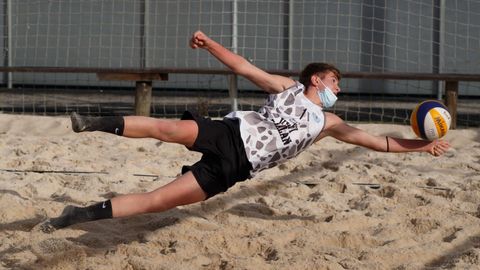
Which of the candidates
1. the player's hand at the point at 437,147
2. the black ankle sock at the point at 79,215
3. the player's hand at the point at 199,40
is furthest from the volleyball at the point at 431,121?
the black ankle sock at the point at 79,215

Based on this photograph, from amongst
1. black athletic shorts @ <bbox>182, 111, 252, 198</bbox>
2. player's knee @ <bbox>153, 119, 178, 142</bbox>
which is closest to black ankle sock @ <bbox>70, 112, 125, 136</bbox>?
player's knee @ <bbox>153, 119, 178, 142</bbox>

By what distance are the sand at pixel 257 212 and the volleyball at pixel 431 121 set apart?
0.61m

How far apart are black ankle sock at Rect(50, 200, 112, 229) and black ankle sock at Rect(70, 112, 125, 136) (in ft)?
1.31

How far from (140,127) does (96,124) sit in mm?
233

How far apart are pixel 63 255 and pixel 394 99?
7.62 m

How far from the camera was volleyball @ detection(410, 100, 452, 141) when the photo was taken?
480 centimetres

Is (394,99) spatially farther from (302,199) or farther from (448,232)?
(448,232)

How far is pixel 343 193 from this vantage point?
19.9 ft

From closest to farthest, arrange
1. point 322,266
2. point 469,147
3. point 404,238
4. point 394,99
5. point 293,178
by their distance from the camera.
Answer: point 322,266 < point 404,238 < point 293,178 < point 469,147 < point 394,99

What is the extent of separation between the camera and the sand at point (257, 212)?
4496mm

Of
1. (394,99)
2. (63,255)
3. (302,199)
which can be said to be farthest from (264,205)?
(394,99)

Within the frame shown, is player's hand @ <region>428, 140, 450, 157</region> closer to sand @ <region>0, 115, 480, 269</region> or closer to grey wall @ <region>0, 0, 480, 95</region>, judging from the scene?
sand @ <region>0, 115, 480, 269</region>

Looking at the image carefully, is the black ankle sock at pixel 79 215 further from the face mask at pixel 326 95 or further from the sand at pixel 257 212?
the face mask at pixel 326 95

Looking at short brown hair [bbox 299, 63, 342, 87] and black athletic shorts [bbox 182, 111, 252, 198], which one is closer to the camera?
black athletic shorts [bbox 182, 111, 252, 198]
